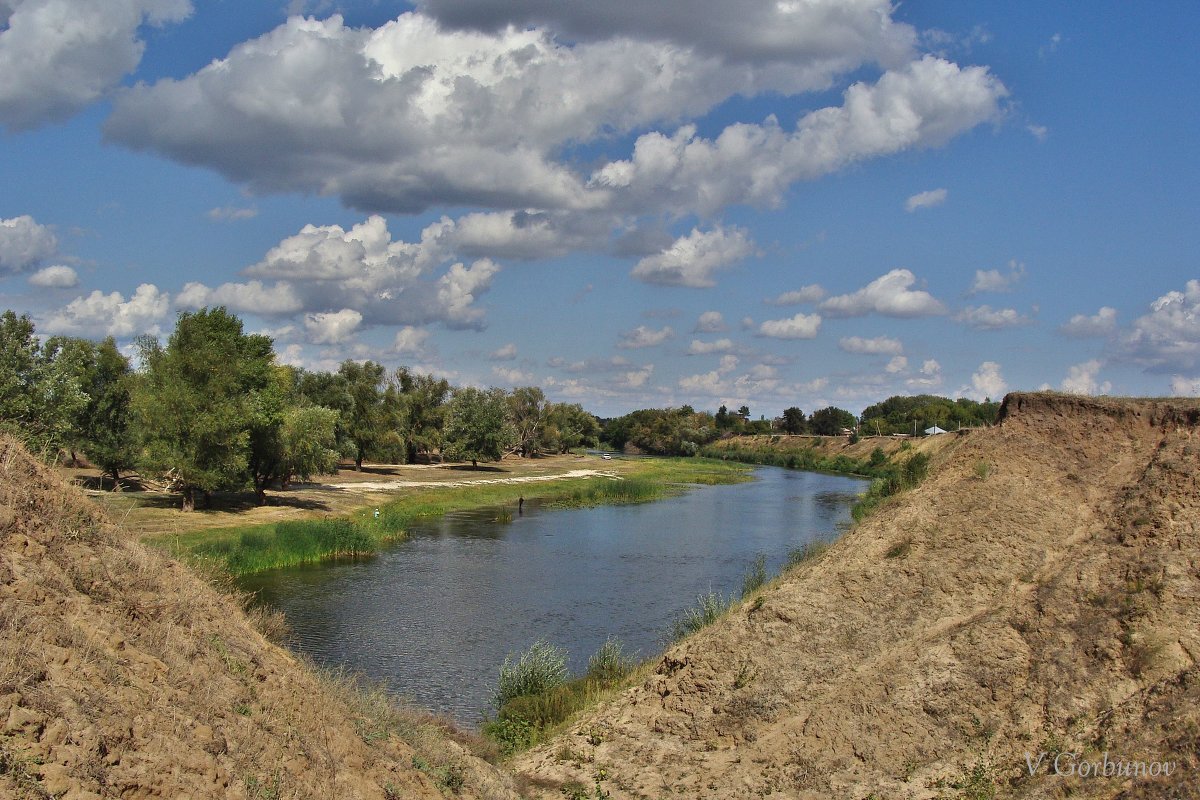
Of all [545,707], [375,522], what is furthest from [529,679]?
[375,522]

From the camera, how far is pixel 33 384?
3356 centimetres

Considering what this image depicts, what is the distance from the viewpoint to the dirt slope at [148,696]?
25.4 feet

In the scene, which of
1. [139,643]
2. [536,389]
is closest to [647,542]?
[139,643]

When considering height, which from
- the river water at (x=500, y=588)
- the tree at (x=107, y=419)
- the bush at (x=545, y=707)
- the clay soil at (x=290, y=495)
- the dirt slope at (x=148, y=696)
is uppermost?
the tree at (x=107, y=419)

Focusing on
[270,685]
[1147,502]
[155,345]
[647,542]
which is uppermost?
[155,345]

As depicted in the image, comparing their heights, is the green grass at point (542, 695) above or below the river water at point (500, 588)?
above

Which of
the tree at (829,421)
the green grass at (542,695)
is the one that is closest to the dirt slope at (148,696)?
the green grass at (542,695)

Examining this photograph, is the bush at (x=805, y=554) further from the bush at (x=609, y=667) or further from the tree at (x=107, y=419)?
the tree at (x=107, y=419)

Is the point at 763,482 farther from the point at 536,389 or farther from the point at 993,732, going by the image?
the point at 993,732

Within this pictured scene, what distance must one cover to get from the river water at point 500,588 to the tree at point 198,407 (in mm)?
10377

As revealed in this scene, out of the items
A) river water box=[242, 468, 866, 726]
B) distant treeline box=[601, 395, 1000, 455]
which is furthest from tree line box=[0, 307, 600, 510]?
distant treeline box=[601, 395, 1000, 455]

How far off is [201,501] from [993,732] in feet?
147

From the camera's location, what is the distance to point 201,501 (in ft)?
156

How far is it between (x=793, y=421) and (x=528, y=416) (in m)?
76.9
